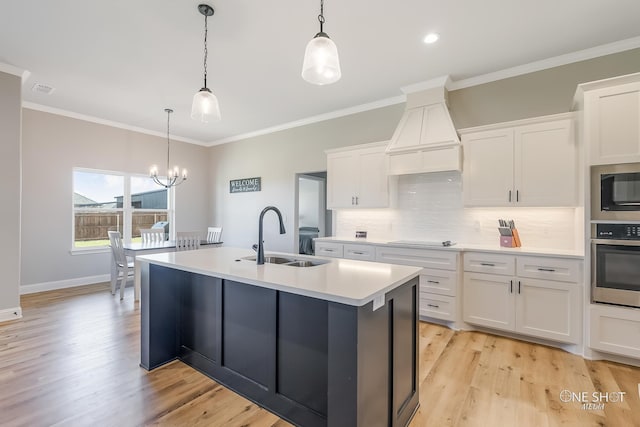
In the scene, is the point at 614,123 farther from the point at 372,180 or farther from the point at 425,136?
the point at 372,180

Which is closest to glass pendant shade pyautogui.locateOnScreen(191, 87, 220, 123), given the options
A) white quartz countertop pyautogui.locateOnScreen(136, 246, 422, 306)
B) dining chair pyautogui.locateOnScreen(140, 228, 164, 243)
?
white quartz countertop pyautogui.locateOnScreen(136, 246, 422, 306)

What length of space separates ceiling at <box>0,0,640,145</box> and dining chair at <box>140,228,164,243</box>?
217 centimetres

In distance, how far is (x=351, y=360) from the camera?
1.37 meters

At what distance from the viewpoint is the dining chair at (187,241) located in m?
4.64

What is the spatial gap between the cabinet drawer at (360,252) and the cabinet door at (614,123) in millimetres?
2340

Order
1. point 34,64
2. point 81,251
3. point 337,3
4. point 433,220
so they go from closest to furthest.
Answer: point 337,3 < point 34,64 < point 433,220 < point 81,251

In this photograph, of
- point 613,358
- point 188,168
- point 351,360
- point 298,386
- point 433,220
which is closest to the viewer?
point 351,360

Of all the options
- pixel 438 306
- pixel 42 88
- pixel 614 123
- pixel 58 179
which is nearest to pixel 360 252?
pixel 438 306

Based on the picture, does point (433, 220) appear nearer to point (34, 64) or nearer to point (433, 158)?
point (433, 158)

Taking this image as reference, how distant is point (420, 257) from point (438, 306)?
1.91 ft

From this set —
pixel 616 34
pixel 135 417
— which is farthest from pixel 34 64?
pixel 616 34

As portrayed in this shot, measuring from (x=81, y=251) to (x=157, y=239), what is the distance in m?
1.25

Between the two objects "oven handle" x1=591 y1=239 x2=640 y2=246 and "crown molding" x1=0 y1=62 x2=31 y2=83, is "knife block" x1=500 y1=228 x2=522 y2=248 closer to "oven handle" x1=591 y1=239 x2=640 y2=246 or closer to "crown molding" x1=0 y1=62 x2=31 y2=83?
"oven handle" x1=591 y1=239 x2=640 y2=246

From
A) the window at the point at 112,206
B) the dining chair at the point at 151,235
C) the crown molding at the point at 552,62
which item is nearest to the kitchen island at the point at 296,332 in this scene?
the crown molding at the point at 552,62
